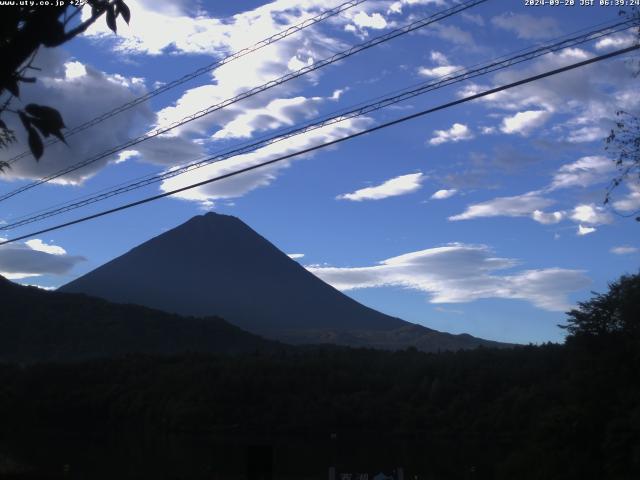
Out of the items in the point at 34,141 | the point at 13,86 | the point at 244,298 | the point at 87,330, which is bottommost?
the point at 34,141

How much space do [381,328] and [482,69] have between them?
16284 cm

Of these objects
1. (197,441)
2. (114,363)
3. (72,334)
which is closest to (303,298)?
(72,334)

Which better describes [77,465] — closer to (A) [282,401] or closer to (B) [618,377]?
(B) [618,377]

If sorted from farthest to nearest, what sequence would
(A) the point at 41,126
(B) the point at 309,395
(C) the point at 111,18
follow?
(B) the point at 309,395 < (C) the point at 111,18 < (A) the point at 41,126

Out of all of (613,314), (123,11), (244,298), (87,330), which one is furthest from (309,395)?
(244,298)

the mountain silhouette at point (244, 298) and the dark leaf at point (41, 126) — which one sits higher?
the mountain silhouette at point (244, 298)

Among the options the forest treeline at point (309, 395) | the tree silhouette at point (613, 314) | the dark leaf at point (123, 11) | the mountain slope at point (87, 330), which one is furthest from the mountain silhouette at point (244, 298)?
the dark leaf at point (123, 11)

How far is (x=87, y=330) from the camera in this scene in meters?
106

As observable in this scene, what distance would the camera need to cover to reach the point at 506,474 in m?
29.8

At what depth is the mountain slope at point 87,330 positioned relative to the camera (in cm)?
9719

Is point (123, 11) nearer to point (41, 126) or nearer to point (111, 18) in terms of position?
point (111, 18)

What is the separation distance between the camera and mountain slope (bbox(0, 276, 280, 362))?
9719cm

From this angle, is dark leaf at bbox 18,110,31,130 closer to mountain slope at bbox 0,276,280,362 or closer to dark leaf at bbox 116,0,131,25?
dark leaf at bbox 116,0,131,25

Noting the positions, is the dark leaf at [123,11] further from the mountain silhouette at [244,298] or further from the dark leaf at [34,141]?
the mountain silhouette at [244,298]
